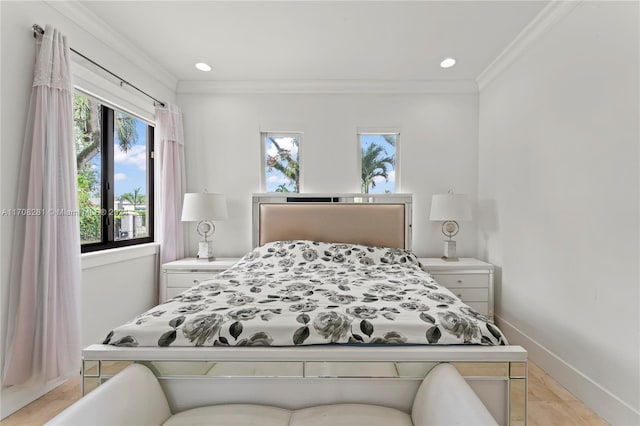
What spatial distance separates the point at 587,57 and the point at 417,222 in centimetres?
195

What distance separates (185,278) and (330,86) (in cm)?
243

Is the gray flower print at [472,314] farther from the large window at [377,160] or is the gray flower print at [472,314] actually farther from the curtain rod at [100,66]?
the curtain rod at [100,66]

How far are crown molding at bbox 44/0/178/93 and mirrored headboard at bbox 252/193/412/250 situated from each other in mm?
1519

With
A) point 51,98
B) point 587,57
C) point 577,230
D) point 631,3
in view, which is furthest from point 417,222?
point 51,98

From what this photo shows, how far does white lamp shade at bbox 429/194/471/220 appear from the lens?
10.3 ft

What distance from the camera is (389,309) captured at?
1584mm

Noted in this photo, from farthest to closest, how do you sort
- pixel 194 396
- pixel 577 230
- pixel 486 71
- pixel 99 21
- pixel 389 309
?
1. pixel 486 71
2. pixel 99 21
3. pixel 577 230
4. pixel 389 309
5. pixel 194 396

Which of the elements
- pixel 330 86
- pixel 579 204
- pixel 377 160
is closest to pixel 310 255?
pixel 377 160

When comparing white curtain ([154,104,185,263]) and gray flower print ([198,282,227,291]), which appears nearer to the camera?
gray flower print ([198,282,227,291])

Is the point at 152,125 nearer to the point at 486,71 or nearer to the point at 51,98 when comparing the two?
the point at 51,98

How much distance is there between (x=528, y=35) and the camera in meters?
2.51

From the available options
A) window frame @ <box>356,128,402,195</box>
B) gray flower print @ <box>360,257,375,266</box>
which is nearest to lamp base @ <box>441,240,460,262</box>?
window frame @ <box>356,128,402,195</box>

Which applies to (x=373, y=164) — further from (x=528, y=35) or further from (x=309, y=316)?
(x=309, y=316)

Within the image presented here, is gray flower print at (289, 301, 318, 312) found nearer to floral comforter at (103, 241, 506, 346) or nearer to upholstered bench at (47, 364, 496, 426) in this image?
floral comforter at (103, 241, 506, 346)
